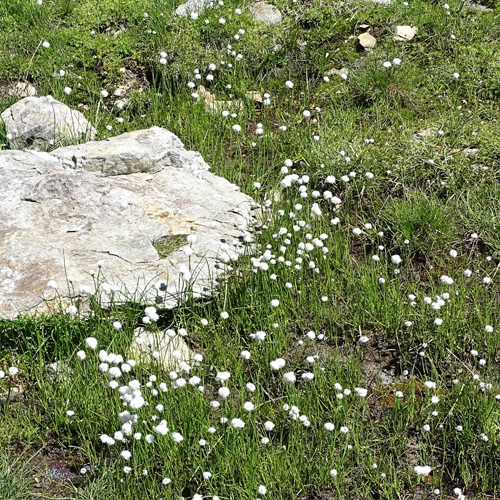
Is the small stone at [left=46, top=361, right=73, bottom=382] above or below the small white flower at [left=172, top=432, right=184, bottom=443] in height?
below

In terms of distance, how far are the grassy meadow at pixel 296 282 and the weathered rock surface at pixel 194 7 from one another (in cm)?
12

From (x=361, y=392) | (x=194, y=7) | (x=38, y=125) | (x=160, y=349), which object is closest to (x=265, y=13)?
(x=194, y=7)

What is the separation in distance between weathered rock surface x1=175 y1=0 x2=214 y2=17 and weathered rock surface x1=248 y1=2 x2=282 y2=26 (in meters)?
0.53

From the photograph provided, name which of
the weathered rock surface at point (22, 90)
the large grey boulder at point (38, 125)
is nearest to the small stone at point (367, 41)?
the large grey boulder at point (38, 125)

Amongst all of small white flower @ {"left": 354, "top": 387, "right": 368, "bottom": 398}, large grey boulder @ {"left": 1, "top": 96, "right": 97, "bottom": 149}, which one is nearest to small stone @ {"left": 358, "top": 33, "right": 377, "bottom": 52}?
large grey boulder @ {"left": 1, "top": 96, "right": 97, "bottom": 149}

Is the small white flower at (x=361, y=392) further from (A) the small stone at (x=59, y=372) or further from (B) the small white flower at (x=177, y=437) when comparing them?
(A) the small stone at (x=59, y=372)

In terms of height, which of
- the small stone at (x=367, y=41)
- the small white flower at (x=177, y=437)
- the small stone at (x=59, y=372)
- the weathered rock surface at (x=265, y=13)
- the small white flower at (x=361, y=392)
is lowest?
the small stone at (x=59, y=372)

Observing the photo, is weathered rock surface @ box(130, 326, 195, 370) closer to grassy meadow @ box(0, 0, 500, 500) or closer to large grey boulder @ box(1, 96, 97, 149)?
grassy meadow @ box(0, 0, 500, 500)

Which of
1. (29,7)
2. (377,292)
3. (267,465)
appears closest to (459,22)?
(377,292)

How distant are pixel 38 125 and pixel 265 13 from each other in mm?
3272

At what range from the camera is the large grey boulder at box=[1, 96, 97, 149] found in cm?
689

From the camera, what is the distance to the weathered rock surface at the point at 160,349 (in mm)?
4695

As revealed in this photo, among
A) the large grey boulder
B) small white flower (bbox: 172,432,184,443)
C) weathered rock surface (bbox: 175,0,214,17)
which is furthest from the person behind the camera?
weathered rock surface (bbox: 175,0,214,17)

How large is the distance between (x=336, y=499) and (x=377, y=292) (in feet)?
5.84
